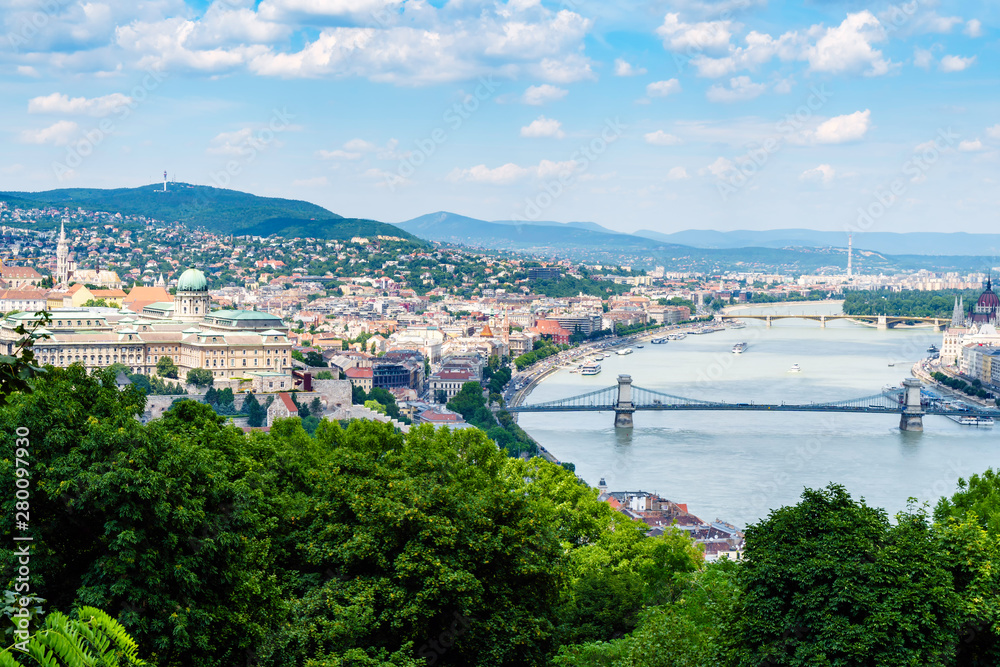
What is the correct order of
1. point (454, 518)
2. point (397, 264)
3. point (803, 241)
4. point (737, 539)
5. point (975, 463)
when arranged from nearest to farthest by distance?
point (454, 518) < point (737, 539) < point (975, 463) < point (397, 264) < point (803, 241)

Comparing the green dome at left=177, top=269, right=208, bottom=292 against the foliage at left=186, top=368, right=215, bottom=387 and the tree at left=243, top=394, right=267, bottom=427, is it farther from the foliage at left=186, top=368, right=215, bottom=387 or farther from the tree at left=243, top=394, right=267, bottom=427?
the tree at left=243, top=394, right=267, bottom=427

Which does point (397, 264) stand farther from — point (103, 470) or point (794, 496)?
point (103, 470)

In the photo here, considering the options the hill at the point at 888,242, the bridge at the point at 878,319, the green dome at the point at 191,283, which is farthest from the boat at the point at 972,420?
the hill at the point at 888,242

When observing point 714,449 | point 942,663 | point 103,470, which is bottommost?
point 714,449

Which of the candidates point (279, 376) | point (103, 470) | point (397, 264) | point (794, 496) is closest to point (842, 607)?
point (103, 470)

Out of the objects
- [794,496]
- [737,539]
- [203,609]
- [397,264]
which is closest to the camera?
[203,609]
